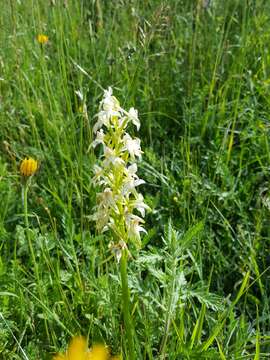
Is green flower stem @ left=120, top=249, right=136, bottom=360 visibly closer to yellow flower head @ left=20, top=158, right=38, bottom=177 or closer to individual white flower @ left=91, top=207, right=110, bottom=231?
individual white flower @ left=91, top=207, right=110, bottom=231

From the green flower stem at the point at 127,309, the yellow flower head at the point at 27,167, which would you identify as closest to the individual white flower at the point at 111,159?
the green flower stem at the point at 127,309

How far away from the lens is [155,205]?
1664 mm

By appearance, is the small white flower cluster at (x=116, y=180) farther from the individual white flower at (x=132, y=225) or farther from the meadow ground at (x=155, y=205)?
the meadow ground at (x=155, y=205)

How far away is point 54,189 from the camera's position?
200 cm

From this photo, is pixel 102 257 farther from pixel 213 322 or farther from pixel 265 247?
pixel 265 247

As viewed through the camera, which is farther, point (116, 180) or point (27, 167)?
point (27, 167)

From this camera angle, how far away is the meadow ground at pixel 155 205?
1.52 m

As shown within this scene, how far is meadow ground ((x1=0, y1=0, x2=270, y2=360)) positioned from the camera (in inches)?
59.7

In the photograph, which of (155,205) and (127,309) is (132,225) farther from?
(155,205)

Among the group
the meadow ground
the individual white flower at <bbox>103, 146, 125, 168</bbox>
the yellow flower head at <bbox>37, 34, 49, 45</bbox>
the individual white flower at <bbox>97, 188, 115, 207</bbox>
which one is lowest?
the meadow ground

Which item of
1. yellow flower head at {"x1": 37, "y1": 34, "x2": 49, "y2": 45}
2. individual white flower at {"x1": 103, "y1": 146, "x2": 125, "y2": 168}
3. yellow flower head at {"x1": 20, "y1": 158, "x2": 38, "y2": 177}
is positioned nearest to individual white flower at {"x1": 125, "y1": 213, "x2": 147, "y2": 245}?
individual white flower at {"x1": 103, "y1": 146, "x2": 125, "y2": 168}

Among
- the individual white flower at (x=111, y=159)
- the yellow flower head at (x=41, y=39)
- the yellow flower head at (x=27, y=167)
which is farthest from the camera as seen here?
the yellow flower head at (x=41, y=39)

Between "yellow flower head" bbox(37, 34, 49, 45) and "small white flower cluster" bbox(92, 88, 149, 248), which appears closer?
"small white flower cluster" bbox(92, 88, 149, 248)

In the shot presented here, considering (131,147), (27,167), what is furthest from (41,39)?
(131,147)
